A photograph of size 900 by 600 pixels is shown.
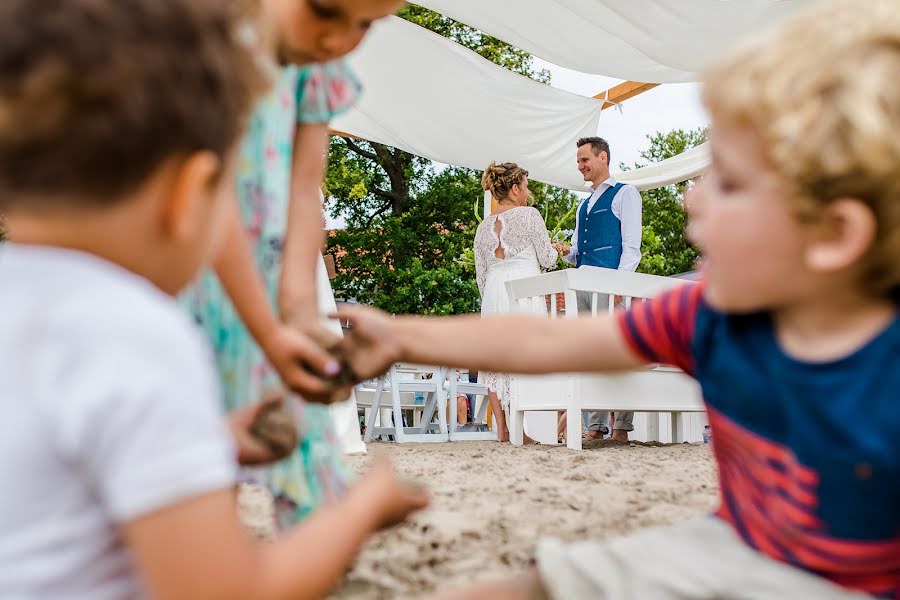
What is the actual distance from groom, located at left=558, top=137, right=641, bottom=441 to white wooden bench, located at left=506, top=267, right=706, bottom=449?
0.40 metres

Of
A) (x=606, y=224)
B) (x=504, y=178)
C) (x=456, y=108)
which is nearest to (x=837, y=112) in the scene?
(x=606, y=224)

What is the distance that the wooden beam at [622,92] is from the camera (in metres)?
7.23

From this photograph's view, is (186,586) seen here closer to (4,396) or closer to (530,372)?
(4,396)

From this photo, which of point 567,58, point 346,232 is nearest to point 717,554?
point 567,58

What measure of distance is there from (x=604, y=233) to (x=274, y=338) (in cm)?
480

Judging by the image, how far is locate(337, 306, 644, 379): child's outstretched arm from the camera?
4.02 ft

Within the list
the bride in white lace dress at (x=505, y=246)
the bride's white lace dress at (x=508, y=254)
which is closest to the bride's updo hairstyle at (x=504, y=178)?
the bride in white lace dress at (x=505, y=246)

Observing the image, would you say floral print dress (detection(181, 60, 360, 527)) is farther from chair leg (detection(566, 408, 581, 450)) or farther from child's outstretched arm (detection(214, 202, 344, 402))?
chair leg (detection(566, 408, 581, 450))

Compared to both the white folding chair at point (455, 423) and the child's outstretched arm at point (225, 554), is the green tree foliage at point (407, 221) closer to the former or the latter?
the white folding chair at point (455, 423)

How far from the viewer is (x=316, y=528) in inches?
31.0

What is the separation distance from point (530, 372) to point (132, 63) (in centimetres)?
79

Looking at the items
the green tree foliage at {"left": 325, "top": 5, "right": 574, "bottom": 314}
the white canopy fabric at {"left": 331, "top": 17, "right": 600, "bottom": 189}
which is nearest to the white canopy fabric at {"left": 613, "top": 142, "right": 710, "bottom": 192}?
the white canopy fabric at {"left": 331, "top": 17, "right": 600, "bottom": 189}

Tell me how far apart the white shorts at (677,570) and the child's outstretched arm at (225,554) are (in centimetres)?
37

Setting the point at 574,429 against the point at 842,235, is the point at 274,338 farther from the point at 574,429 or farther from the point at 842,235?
the point at 574,429
